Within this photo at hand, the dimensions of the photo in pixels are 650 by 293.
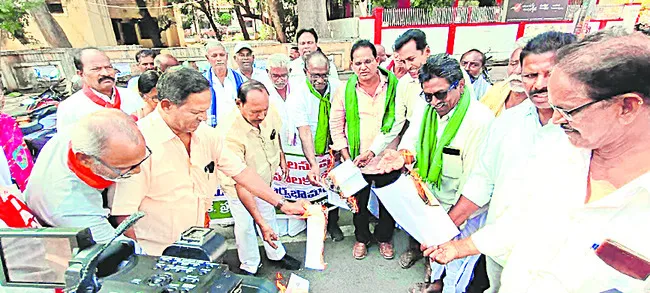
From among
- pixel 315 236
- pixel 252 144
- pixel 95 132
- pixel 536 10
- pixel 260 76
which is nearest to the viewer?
pixel 95 132

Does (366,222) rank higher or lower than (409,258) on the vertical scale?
higher

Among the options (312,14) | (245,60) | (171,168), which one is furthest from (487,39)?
(171,168)

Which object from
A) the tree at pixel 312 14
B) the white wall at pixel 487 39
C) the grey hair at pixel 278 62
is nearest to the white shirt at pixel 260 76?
the grey hair at pixel 278 62

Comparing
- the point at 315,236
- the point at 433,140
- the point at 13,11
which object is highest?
the point at 13,11

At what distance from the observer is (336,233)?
339 centimetres

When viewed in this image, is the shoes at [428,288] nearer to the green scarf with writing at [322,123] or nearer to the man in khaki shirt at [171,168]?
the green scarf with writing at [322,123]

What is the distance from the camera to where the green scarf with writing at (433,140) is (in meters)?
2.14

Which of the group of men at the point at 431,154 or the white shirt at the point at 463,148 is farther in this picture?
the white shirt at the point at 463,148

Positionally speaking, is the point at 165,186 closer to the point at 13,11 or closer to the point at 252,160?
the point at 252,160

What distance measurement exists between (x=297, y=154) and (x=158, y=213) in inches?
67.1

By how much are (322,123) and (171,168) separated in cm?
158

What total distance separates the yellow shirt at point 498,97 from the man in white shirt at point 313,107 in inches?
51.4

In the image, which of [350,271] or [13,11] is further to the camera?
[13,11]

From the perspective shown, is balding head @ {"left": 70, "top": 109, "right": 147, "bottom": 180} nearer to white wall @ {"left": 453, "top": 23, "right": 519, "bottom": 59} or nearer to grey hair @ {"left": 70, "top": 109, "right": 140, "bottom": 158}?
grey hair @ {"left": 70, "top": 109, "right": 140, "bottom": 158}
